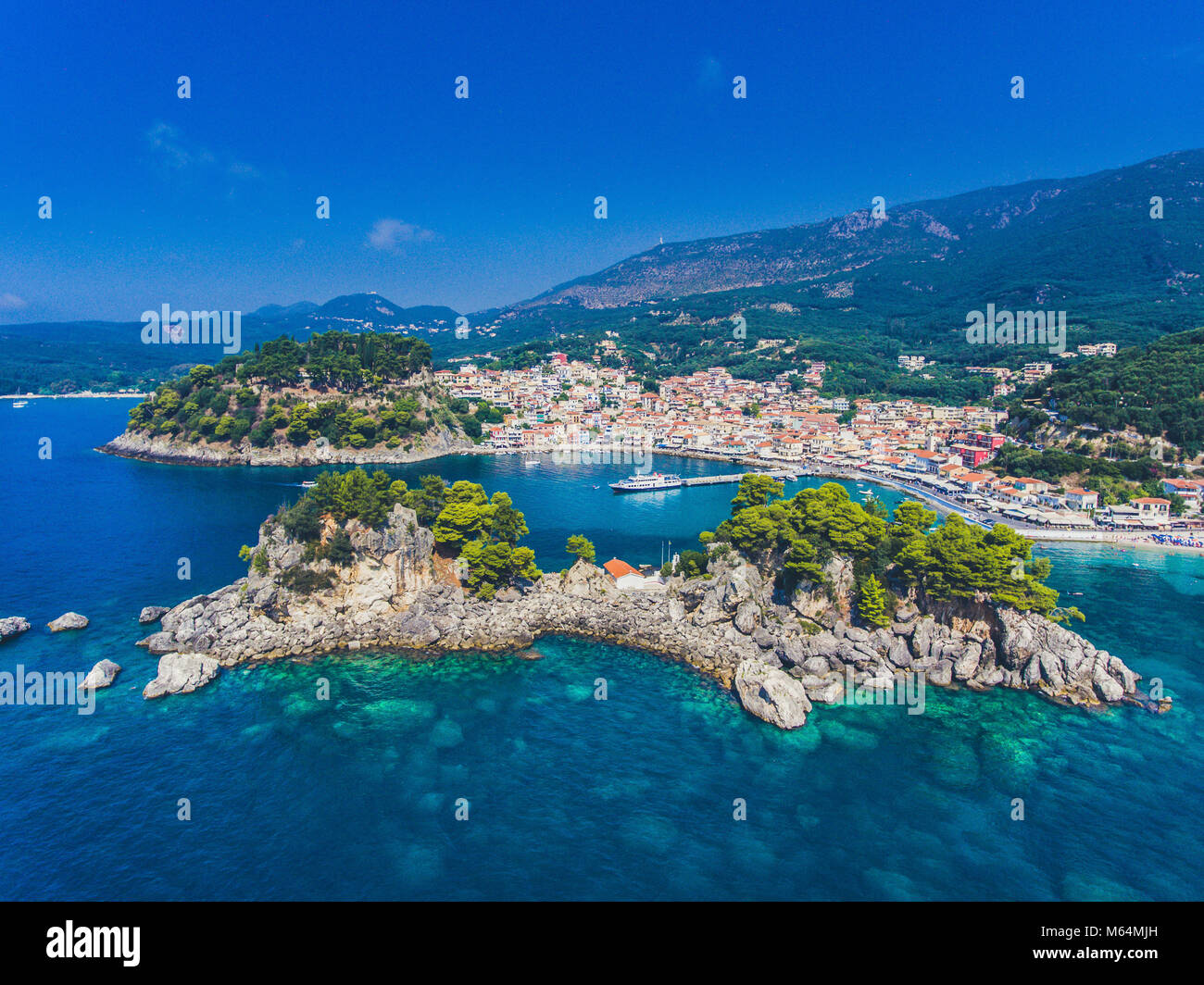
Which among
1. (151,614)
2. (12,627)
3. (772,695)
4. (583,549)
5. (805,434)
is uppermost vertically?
(805,434)

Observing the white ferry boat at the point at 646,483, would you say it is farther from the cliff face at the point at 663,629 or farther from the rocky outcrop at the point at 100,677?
the rocky outcrop at the point at 100,677

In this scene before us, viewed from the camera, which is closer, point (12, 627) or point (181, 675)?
point (181, 675)

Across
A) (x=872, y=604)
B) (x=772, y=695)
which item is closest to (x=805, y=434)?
(x=872, y=604)

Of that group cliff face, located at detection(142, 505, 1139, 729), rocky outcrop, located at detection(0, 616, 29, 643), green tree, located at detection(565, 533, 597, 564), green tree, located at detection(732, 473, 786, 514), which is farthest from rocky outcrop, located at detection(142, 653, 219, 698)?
green tree, located at detection(732, 473, 786, 514)

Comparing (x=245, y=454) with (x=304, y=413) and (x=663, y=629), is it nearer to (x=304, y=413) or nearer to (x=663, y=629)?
(x=304, y=413)

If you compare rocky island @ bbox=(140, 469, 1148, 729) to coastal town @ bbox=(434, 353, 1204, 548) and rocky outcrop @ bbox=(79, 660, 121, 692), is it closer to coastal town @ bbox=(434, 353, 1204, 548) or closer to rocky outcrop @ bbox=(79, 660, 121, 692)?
rocky outcrop @ bbox=(79, 660, 121, 692)

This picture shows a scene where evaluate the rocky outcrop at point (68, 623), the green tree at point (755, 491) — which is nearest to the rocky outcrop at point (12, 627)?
the rocky outcrop at point (68, 623)
